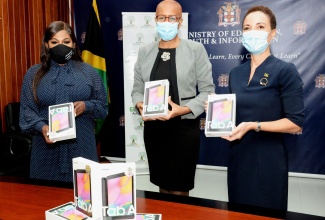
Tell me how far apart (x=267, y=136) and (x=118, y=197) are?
34.6 inches

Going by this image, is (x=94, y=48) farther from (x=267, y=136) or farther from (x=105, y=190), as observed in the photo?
(x=105, y=190)

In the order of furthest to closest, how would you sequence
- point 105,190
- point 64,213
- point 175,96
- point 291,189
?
point 291,189 → point 175,96 → point 64,213 → point 105,190

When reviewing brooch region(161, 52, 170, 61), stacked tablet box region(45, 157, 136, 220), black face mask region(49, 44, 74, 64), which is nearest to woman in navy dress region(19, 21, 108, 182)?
black face mask region(49, 44, 74, 64)

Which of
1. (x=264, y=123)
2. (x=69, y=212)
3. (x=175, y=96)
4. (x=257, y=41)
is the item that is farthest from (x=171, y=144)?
(x=69, y=212)

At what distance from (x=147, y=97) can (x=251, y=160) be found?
71 centimetres

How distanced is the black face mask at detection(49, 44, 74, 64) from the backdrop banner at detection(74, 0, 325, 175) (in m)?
2.43

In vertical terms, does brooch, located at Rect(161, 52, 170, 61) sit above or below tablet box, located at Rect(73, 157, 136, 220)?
above

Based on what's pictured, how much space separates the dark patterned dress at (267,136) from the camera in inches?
69.9

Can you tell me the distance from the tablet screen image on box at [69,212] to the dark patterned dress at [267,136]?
0.86 metres

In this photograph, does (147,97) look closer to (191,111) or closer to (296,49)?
(191,111)

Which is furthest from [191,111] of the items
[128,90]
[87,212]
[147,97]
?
[128,90]

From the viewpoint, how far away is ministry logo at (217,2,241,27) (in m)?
4.66

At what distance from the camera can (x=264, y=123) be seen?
1789mm

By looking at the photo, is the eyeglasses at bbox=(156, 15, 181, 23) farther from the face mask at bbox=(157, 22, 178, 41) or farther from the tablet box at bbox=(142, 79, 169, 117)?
the tablet box at bbox=(142, 79, 169, 117)
